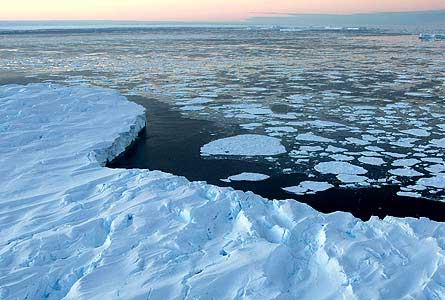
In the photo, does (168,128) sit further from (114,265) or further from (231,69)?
(231,69)

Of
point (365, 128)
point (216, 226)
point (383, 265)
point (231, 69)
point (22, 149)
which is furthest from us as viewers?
point (231, 69)

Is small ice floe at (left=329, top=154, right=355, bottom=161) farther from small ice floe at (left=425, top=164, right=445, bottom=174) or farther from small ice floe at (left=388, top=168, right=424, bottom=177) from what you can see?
small ice floe at (left=425, top=164, right=445, bottom=174)

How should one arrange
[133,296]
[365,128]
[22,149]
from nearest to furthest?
[133,296] → [22,149] → [365,128]

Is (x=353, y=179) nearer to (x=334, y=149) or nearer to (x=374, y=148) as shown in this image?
(x=334, y=149)

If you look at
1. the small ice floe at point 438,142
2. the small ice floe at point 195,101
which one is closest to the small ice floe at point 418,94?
the small ice floe at point 438,142

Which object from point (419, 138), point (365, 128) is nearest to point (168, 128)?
point (365, 128)

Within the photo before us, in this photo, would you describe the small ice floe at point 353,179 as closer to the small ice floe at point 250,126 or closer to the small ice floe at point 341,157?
the small ice floe at point 341,157

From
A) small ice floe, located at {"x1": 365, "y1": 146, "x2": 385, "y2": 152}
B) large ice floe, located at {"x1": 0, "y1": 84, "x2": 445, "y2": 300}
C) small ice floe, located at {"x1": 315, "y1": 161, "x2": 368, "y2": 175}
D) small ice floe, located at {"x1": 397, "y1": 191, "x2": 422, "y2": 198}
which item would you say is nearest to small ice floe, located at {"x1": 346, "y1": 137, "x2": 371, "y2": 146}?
small ice floe, located at {"x1": 365, "y1": 146, "x2": 385, "y2": 152}
